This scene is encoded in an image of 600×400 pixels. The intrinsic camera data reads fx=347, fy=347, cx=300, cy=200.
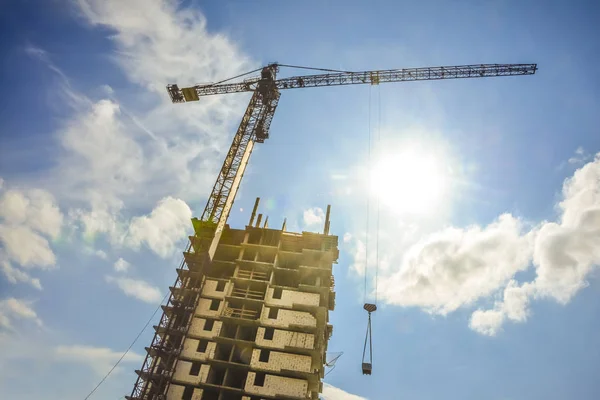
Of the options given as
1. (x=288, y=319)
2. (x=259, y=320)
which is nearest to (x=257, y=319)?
(x=259, y=320)

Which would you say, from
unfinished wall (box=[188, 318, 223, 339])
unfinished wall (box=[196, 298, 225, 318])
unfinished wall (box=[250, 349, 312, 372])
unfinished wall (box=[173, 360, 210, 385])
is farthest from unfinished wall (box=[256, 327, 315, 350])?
unfinished wall (box=[173, 360, 210, 385])

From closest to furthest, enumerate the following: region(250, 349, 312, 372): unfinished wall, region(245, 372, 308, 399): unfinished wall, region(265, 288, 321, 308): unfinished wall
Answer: region(245, 372, 308, 399): unfinished wall → region(250, 349, 312, 372): unfinished wall → region(265, 288, 321, 308): unfinished wall

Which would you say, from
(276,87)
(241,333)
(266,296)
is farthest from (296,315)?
(276,87)

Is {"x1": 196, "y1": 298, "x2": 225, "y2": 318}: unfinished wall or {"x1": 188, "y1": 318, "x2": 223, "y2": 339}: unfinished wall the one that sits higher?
{"x1": 196, "y1": 298, "x2": 225, "y2": 318}: unfinished wall

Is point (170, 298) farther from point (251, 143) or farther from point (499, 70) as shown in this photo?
point (499, 70)

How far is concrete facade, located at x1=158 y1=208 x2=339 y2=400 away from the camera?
38188 mm

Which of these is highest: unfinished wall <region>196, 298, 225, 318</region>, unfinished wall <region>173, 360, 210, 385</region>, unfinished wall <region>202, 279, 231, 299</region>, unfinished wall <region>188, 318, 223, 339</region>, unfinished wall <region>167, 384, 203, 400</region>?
unfinished wall <region>202, 279, 231, 299</region>

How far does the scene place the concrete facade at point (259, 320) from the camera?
38188 mm

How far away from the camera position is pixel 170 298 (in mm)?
44688

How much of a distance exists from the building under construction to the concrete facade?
11 cm

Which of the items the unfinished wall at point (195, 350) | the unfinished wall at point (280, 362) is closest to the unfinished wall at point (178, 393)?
the unfinished wall at point (195, 350)

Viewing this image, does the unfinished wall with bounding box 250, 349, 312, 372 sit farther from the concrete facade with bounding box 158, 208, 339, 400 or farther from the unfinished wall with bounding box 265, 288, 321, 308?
the unfinished wall with bounding box 265, 288, 321, 308

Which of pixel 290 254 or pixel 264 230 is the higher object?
pixel 264 230

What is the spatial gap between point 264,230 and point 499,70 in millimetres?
49476
